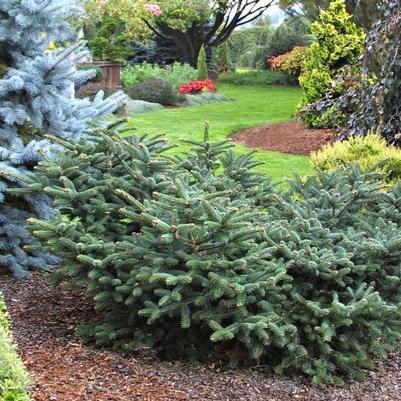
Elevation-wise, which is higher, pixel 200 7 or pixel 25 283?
pixel 200 7

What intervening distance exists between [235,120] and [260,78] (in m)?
12.7

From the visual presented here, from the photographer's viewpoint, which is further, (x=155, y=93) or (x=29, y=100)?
(x=155, y=93)

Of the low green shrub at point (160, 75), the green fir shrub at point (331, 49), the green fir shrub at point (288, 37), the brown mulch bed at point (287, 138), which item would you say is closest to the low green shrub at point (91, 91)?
the low green shrub at point (160, 75)

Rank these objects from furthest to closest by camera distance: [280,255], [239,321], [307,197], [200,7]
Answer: [200,7] → [307,197] → [280,255] → [239,321]

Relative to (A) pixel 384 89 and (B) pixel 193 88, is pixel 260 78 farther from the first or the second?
(A) pixel 384 89

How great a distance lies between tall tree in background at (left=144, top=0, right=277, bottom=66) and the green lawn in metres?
4.12

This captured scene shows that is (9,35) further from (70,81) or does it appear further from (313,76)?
(313,76)

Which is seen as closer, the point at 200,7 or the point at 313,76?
the point at 313,76

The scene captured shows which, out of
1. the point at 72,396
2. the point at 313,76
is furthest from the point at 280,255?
the point at 313,76

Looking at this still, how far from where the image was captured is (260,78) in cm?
2838

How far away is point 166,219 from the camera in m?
3.95

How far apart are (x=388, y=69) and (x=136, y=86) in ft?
36.6

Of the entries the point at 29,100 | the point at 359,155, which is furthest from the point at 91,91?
the point at 29,100

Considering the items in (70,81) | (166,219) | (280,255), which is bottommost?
(280,255)
